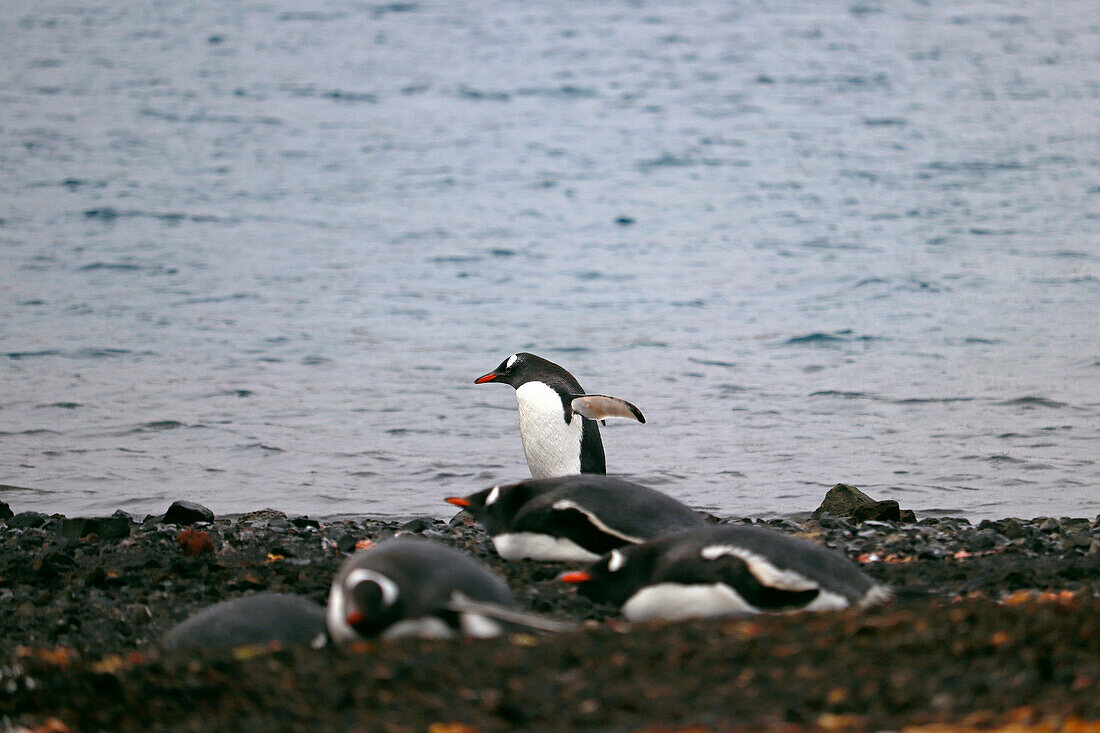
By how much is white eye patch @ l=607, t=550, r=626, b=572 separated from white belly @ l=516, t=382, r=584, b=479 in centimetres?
324

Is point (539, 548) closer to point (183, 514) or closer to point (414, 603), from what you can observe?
point (414, 603)

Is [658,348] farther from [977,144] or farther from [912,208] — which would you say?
[977,144]

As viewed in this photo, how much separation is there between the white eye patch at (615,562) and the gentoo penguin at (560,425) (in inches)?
123

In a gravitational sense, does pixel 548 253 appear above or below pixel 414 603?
→ below

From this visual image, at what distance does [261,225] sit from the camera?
21922 mm

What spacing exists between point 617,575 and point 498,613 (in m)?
1.11

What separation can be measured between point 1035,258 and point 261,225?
1334cm

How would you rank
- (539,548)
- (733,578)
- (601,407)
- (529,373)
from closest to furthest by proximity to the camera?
1. (733,578)
2. (539,548)
3. (601,407)
4. (529,373)

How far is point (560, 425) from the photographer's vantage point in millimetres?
7797

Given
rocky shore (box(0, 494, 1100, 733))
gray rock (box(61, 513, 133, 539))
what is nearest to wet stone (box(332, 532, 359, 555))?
gray rock (box(61, 513, 133, 539))

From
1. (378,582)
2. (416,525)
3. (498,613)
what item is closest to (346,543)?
(416,525)

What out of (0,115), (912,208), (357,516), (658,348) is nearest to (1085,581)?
(357,516)

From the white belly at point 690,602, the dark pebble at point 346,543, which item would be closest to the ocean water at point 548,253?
the dark pebble at point 346,543

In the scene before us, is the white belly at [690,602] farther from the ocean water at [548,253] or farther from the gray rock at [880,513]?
the ocean water at [548,253]
